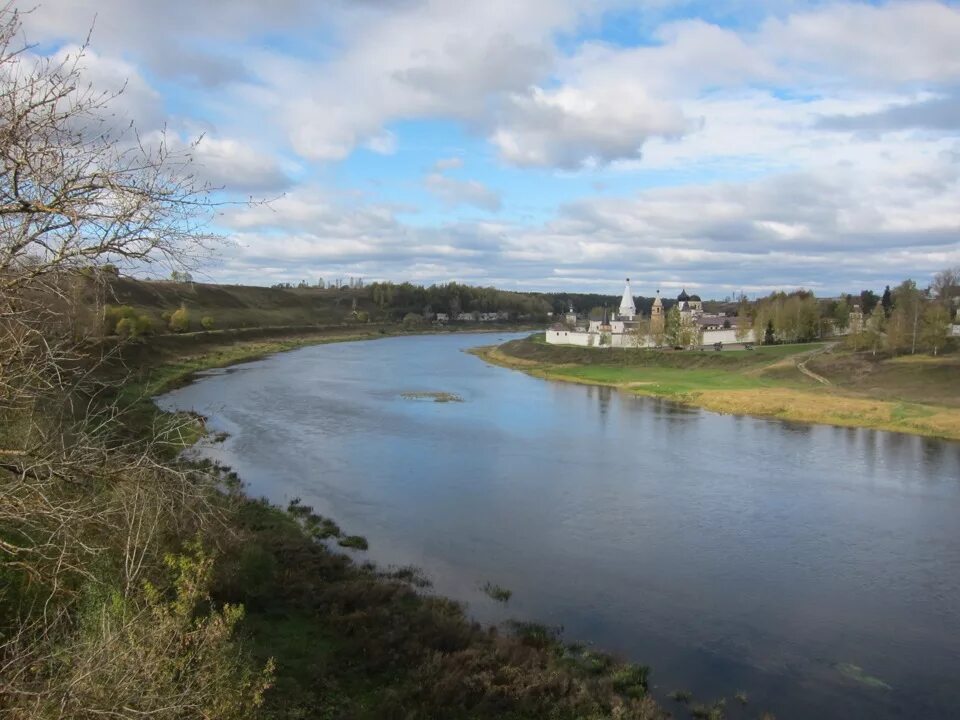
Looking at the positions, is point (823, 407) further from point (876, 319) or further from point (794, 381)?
point (876, 319)

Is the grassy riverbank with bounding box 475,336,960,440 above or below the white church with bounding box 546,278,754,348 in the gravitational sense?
below

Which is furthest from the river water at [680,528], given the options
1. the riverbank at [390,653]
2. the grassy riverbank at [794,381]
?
the grassy riverbank at [794,381]

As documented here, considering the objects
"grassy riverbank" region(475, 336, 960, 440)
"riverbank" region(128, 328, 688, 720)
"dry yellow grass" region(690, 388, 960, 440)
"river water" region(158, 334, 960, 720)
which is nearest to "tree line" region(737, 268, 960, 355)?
"grassy riverbank" region(475, 336, 960, 440)

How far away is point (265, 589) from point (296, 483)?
9.27 m

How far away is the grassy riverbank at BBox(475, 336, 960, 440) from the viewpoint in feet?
114

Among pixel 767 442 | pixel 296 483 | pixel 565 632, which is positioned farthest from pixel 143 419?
pixel 767 442

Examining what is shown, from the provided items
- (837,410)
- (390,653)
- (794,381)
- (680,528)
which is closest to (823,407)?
(837,410)

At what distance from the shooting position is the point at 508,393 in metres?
44.7

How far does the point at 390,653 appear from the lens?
995 centimetres

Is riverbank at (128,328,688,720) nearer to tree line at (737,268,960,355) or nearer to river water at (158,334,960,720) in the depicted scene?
river water at (158,334,960,720)

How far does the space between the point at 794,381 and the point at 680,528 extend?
109 feet

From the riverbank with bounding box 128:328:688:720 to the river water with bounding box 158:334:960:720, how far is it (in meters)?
1.07

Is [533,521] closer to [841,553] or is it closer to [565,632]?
[565,632]

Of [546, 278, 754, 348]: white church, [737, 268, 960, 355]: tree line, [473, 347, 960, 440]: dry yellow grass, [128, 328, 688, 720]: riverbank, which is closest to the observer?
[128, 328, 688, 720]: riverbank
